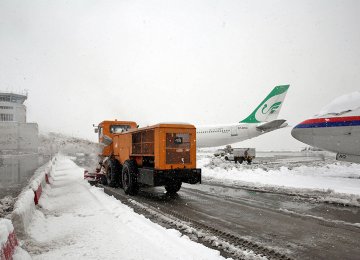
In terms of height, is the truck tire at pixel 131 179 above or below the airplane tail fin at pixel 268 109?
below

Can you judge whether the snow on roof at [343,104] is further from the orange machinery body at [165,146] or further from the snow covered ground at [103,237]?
the snow covered ground at [103,237]

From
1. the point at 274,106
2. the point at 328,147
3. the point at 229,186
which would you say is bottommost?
the point at 229,186

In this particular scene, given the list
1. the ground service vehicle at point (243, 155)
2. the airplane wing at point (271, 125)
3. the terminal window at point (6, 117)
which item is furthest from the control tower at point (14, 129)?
the ground service vehicle at point (243, 155)

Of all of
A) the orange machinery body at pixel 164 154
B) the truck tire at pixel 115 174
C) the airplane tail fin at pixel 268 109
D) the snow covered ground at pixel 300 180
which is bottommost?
the snow covered ground at pixel 300 180

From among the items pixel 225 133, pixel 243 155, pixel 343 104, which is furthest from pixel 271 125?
pixel 343 104

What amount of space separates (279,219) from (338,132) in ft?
28.2

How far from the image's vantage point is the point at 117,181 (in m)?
12.7

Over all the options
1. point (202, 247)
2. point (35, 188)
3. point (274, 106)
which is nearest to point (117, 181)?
point (35, 188)

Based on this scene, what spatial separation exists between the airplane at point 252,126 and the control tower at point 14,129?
61.9 meters

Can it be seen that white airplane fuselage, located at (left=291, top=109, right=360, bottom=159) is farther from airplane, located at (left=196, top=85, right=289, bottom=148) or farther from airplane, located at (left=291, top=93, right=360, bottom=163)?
airplane, located at (left=196, top=85, right=289, bottom=148)

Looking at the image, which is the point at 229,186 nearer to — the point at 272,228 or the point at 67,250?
the point at 272,228

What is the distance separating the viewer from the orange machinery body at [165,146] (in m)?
9.63

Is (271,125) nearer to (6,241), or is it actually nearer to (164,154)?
(164,154)

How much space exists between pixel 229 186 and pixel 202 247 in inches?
337
